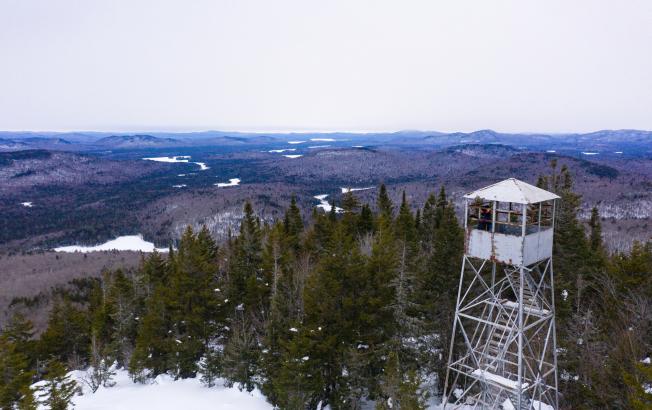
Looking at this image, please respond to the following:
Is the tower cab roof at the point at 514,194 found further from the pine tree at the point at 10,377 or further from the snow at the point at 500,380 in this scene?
the pine tree at the point at 10,377

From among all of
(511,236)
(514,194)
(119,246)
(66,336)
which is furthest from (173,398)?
(119,246)

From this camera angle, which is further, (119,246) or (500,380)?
(119,246)

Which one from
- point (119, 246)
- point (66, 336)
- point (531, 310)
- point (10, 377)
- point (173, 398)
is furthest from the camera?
point (119, 246)

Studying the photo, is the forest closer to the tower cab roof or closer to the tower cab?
the tower cab

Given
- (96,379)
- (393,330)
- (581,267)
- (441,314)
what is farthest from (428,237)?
(96,379)

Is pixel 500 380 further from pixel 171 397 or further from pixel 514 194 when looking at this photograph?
pixel 171 397

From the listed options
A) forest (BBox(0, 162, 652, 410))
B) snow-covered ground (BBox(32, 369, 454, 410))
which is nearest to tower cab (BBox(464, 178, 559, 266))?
forest (BBox(0, 162, 652, 410))

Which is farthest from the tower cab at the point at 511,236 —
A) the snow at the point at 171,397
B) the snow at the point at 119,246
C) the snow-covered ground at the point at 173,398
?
the snow at the point at 119,246
